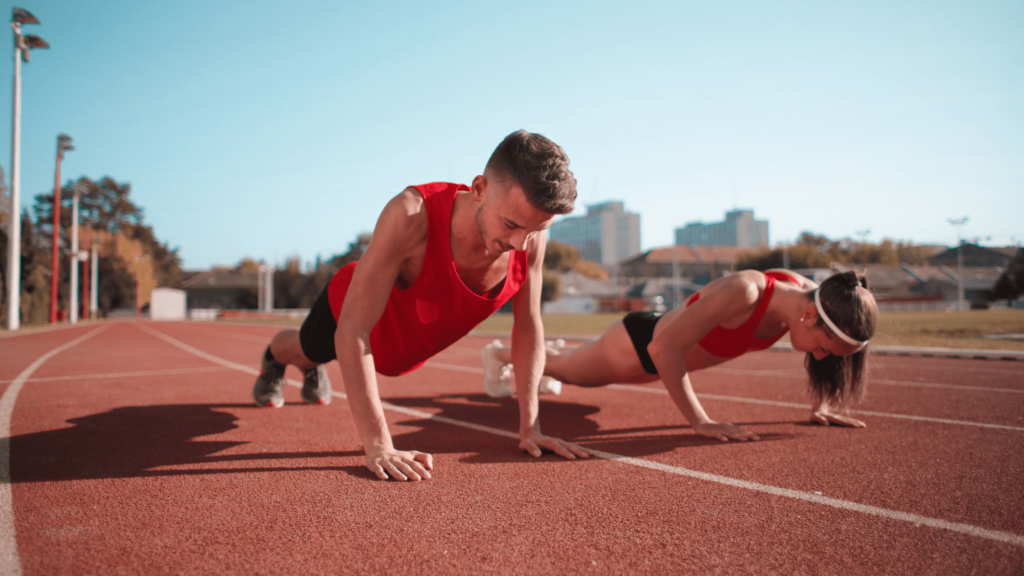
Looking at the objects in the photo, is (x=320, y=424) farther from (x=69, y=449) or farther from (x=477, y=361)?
(x=477, y=361)

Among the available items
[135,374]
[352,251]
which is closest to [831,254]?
[352,251]

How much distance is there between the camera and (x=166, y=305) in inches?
1925

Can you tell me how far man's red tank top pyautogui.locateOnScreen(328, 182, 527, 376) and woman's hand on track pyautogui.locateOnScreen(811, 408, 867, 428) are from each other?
2529 mm

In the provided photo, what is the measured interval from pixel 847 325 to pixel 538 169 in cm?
235

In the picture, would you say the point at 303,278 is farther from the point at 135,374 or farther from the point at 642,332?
the point at 642,332

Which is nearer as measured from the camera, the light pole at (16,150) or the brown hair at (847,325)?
the brown hair at (847,325)

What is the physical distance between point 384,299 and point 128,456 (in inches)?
70.4

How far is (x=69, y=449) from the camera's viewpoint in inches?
117

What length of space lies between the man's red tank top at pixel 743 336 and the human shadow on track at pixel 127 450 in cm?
248

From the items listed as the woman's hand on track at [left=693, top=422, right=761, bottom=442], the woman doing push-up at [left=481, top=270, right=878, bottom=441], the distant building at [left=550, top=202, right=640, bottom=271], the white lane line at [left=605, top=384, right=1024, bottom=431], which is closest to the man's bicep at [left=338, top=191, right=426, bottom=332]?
the woman doing push-up at [left=481, top=270, right=878, bottom=441]

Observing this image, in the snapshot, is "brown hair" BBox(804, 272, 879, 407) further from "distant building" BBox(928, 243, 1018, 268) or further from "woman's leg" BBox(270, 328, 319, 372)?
"distant building" BBox(928, 243, 1018, 268)

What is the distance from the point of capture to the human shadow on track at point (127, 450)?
101 inches

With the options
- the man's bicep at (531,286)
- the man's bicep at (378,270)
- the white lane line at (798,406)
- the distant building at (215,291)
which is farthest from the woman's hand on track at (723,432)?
the distant building at (215,291)

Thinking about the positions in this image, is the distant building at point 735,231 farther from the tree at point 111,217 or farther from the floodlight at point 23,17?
the floodlight at point 23,17
